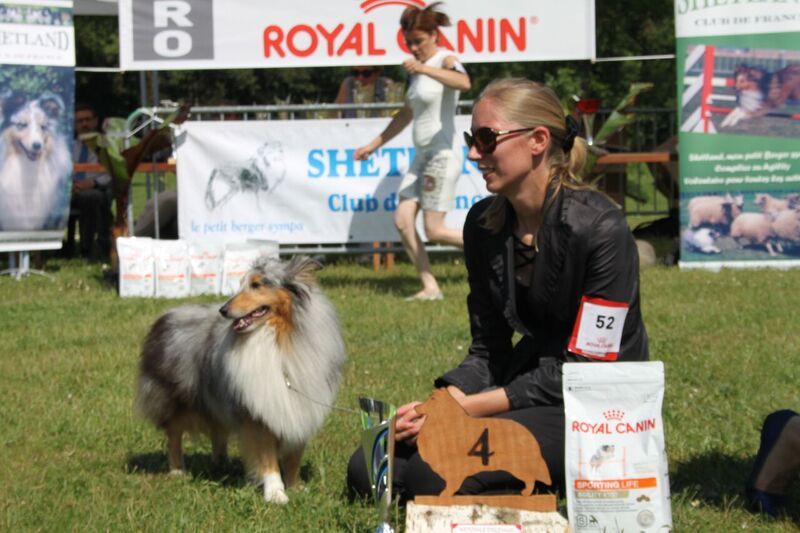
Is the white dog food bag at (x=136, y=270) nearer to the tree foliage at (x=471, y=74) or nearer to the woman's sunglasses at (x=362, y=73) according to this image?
the woman's sunglasses at (x=362, y=73)

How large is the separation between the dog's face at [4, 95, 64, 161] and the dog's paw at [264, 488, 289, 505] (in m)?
6.92

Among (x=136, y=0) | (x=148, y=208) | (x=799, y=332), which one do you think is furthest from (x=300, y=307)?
(x=148, y=208)

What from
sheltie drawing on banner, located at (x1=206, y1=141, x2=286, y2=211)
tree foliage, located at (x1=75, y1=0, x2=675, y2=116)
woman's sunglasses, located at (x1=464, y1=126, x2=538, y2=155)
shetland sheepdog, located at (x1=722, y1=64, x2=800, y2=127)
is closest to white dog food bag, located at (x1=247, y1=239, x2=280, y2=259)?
sheltie drawing on banner, located at (x1=206, y1=141, x2=286, y2=211)

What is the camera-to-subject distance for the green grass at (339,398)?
14.5 ft

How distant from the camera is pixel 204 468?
5.35m

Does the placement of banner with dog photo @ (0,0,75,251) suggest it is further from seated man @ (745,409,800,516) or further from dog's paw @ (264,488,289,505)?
seated man @ (745,409,800,516)

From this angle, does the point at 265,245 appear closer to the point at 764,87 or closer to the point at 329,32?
the point at 329,32

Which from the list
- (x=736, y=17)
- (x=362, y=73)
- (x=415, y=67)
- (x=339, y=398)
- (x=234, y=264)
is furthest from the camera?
(x=362, y=73)

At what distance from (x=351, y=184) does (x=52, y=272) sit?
11.0ft

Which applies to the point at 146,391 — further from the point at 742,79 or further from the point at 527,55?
the point at 742,79

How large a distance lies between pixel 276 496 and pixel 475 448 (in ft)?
4.15

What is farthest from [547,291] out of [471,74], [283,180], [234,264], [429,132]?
[471,74]

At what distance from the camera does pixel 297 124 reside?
10.4 meters

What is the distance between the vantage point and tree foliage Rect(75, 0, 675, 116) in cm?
2628
